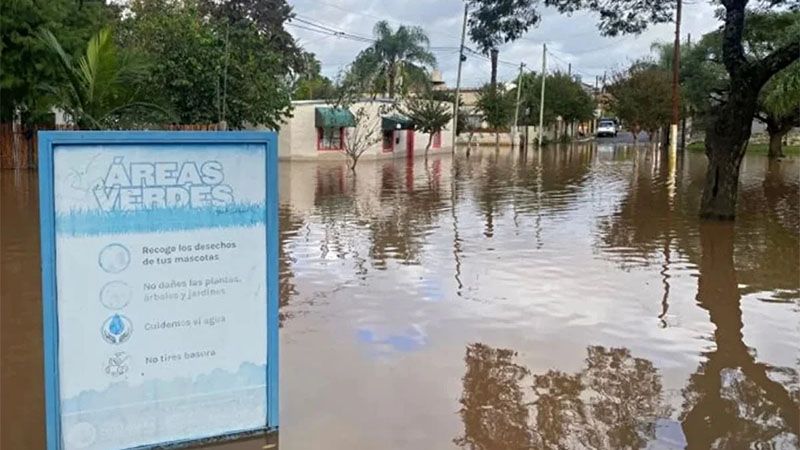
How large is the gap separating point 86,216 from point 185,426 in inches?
48.0

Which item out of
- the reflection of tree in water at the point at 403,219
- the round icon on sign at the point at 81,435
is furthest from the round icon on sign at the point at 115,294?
the reflection of tree in water at the point at 403,219

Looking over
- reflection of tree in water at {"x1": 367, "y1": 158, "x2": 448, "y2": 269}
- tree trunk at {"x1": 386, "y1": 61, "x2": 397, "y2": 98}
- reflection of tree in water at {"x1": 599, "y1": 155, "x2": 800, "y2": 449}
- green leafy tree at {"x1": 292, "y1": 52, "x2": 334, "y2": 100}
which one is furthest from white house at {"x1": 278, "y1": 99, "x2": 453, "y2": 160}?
reflection of tree in water at {"x1": 599, "y1": 155, "x2": 800, "y2": 449}

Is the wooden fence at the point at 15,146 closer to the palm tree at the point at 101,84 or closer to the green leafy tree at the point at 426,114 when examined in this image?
the palm tree at the point at 101,84

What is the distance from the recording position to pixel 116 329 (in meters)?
3.71

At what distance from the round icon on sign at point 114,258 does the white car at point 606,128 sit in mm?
79696

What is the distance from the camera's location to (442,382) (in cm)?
540

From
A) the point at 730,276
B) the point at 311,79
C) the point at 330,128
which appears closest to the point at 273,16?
the point at 311,79

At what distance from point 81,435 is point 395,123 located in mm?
37069

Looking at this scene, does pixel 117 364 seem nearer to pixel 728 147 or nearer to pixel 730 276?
pixel 730 276

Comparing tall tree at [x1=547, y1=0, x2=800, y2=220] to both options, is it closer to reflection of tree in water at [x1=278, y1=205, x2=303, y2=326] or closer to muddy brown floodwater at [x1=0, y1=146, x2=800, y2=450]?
muddy brown floodwater at [x1=0, y1=146, x2=800, y2=450]

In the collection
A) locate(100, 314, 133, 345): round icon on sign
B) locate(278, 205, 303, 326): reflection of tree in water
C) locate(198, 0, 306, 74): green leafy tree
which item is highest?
locate(198, 0, 306, 74): green leafy tree

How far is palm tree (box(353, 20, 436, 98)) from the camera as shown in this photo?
4628 cm

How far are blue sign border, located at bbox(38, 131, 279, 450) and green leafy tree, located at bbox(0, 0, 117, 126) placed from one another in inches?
639

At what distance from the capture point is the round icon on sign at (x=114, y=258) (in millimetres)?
3602
